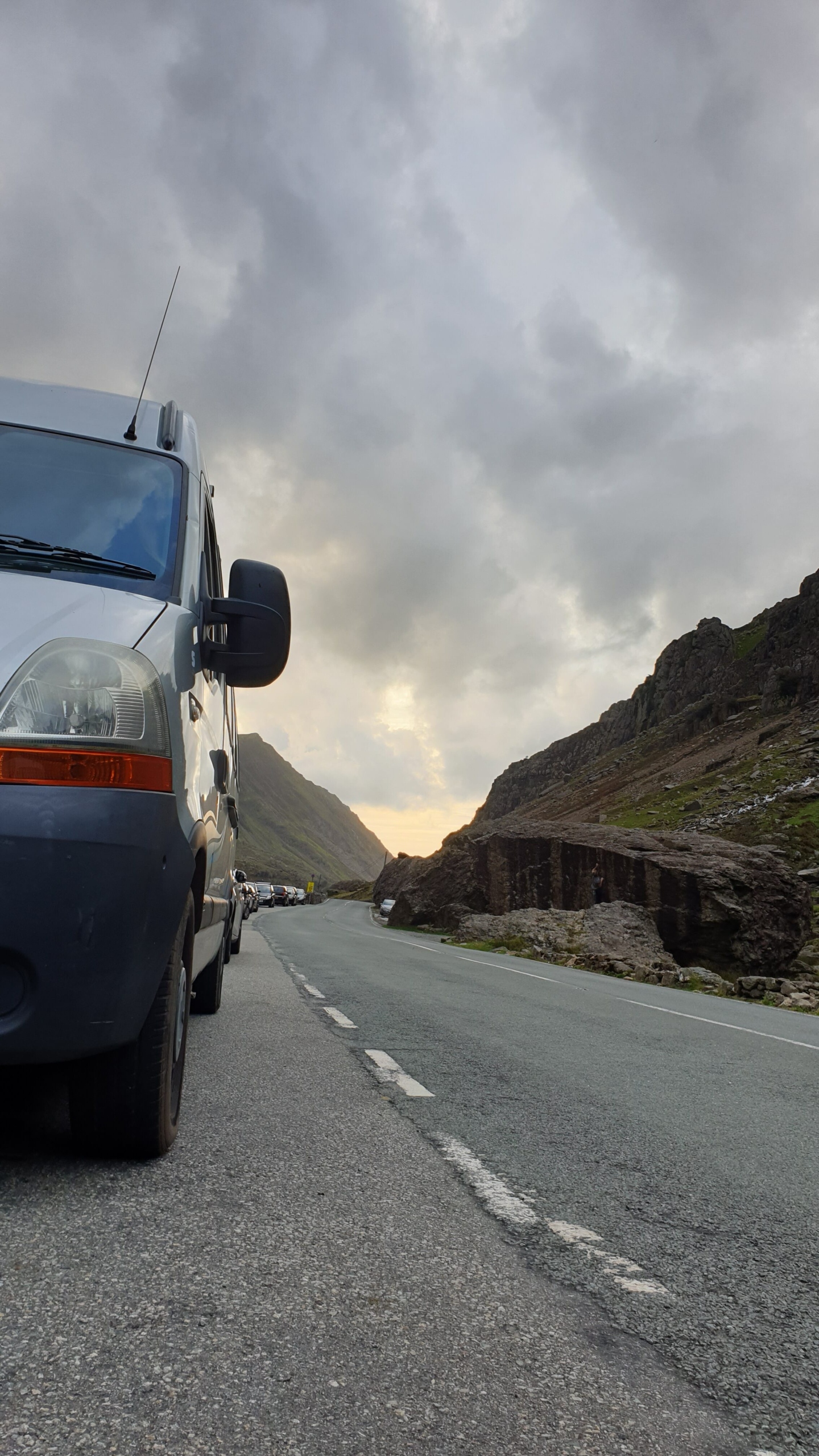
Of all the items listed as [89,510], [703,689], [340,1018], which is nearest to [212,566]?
[89,510]

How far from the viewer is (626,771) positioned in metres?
91.1

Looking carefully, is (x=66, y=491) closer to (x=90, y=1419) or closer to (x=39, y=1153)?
(x=39, y=1153)

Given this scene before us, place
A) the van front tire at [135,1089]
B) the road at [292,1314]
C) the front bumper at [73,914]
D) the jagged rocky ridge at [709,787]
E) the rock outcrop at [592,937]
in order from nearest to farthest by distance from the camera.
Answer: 1. the road at [292,1314]
2. the front bumper at [73,914]
3. the van front tire at [135,1089]
4. the rock outcrop at [592,937]
5. the jagged rocky ridge at [709,787]

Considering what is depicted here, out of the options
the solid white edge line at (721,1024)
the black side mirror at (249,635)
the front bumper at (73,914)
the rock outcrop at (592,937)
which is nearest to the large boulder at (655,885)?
the rock outcrop at (592,937)

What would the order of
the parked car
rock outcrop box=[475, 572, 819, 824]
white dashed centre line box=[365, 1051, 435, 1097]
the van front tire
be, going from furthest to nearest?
Result: rock outcrop box=[475, 572, 819, 824] < the parked car < white dashed centre line box=[365, 1051, 435, 1097] < the van front tire

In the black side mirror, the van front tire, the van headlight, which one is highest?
the black side mirror

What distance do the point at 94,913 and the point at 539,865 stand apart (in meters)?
30.2

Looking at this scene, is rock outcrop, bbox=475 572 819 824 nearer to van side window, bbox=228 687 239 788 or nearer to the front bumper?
van side window, bbox=228 687 239 788

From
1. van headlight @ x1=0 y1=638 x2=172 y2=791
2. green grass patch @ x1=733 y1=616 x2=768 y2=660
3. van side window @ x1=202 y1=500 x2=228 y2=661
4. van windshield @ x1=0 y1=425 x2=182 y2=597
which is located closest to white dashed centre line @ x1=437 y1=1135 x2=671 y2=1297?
van headlight @ x1=0 y1=638 x2=172 y2=791

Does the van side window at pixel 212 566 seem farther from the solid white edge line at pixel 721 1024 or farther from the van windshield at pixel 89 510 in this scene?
the solid white edge line at pixel 721 1024

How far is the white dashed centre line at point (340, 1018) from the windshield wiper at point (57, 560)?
437cm

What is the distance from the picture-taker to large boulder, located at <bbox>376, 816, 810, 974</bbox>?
77.6 ft

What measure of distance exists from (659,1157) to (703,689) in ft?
360

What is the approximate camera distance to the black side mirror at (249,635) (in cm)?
361
